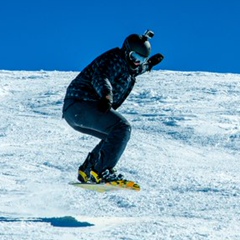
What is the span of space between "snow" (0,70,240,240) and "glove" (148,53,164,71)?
3.76ft

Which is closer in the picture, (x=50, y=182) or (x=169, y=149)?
(x=50, y=182)

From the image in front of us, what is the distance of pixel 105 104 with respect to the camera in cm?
501

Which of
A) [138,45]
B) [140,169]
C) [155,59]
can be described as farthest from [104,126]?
[140,169]

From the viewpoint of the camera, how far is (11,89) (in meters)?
17.7

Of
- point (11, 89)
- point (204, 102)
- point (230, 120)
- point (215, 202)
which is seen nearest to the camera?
point (215, 202)

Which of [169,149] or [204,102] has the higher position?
[204,102]

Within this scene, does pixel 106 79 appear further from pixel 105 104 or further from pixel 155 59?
pixel 155 59

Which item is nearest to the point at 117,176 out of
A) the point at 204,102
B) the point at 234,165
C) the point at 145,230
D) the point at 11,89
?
the point at 145,230

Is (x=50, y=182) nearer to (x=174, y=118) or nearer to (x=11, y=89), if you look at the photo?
(x=174, y=118)

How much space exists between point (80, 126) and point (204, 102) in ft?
31.1

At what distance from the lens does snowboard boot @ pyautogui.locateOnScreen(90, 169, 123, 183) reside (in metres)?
5.23

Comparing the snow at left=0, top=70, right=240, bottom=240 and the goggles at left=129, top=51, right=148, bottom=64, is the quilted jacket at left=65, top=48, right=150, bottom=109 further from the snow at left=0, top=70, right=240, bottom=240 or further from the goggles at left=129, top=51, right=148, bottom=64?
the snow at left=0, top=70, right=240, bottom=240

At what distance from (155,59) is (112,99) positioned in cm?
81

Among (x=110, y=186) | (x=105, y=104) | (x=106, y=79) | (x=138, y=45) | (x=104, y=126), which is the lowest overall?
(x=110, y=186)
